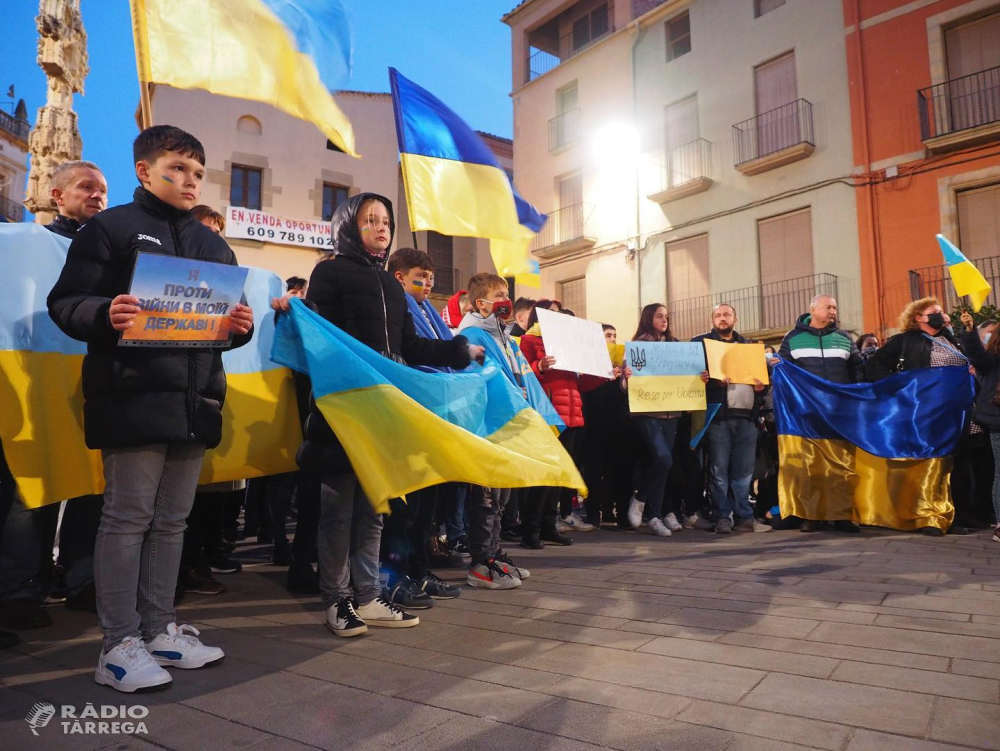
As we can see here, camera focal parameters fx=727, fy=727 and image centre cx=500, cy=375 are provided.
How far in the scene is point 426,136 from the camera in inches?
244

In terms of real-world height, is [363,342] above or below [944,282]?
below

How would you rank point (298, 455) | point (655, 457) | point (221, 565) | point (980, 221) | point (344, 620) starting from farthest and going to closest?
point (980, 221)
point (655, 457)
point (221, 565)
point (298, 455)
point (344, 620)

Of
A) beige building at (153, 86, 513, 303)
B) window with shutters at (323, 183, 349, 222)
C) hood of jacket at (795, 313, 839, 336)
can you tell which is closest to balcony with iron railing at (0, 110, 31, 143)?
beige building at (153, 86, 513, 303)

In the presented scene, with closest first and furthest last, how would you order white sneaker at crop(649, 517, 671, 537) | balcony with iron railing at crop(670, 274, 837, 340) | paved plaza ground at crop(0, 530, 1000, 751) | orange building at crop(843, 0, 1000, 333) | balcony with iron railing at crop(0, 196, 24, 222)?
1. paved plaza ground at crop(0, 530, 1000, 751)
2. white sneaker at crop(649, 517, 671, 537)
3. orange building at crop(843, 0, 1000, 333)
4. balcony with iron railing at crop(670, 274, 837, 340)
5. balcony with iron railing at crop(0, 196, 24, 222)

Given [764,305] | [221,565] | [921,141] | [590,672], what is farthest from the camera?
[764,305]

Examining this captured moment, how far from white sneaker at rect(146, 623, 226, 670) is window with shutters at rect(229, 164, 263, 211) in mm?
21008

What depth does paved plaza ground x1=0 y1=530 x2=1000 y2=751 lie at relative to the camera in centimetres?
193

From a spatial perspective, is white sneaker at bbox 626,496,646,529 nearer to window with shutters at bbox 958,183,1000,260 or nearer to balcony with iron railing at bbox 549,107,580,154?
window with shutters at bbox 958,183,1000,260

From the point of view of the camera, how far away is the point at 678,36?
20.2 m

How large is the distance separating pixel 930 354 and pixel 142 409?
20.6ft

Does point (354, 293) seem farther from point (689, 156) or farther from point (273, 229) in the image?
point (273, 229)

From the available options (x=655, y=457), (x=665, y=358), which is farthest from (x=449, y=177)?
(x=655, y=457)

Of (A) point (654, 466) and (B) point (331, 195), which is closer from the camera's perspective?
(A) point (654, 466)

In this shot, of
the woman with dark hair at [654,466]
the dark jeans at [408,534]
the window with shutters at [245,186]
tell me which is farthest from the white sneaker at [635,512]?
the window with shutters at [245,186]
